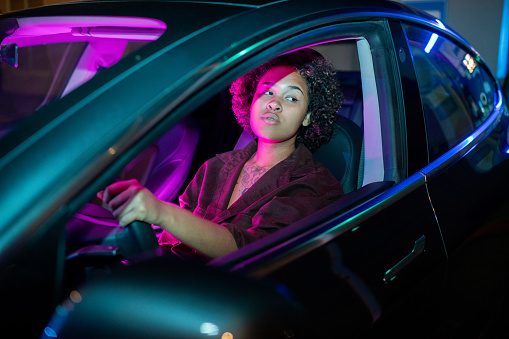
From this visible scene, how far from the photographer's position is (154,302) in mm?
908

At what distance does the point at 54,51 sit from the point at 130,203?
69 centimetres

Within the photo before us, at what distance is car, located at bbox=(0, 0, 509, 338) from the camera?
916 mm

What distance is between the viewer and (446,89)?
2.05m

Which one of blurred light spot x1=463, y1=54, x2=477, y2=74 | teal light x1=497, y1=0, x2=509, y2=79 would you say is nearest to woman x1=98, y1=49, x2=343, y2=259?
blurred light spot x1=463, y1=54, x2=477, y2=74

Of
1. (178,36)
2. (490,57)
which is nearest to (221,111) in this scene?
(178,36)

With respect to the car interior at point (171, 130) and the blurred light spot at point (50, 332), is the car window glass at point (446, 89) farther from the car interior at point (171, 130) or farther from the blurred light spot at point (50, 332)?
the blurred light spot at point (50, 332)

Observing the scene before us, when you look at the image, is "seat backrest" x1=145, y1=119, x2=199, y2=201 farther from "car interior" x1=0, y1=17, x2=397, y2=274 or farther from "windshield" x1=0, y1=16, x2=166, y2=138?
"windshield" x1=0, y1=16, x2=166, y2=138

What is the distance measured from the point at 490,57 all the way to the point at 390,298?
25.6ft

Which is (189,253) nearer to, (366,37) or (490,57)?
(366,37)

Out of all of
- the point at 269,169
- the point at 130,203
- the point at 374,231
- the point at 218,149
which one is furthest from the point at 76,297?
the point at 218,149

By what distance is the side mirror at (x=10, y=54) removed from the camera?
1604 mm

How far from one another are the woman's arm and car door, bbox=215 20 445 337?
24 cm

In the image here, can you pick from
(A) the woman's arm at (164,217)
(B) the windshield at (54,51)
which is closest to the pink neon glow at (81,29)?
(B) the windshield at (54,51)

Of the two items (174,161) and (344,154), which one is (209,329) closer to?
(344,154)
